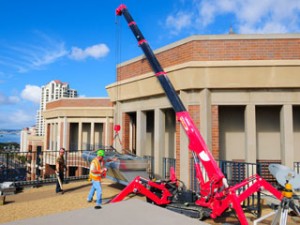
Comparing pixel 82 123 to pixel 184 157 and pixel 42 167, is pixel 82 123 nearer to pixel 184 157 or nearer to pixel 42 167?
pixel 42 167

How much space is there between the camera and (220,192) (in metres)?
6.79

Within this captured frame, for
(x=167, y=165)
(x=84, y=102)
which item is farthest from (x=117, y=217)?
(x=84, y=102)

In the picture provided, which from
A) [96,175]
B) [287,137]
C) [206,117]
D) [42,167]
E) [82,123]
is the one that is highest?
[82,123]

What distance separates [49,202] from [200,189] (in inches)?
195

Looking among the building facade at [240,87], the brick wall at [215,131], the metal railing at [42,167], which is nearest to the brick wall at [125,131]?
the metal railing at [42,167]

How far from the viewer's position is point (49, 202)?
8992 mm

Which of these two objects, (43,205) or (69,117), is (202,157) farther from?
(69,117)

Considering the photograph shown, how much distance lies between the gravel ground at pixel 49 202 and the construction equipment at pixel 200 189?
54 cm

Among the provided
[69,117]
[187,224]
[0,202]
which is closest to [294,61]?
[187,224]

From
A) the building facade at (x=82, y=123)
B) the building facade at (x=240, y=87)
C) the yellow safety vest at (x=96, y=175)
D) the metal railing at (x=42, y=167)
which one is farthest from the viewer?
the building facade at (x=82, y=123)

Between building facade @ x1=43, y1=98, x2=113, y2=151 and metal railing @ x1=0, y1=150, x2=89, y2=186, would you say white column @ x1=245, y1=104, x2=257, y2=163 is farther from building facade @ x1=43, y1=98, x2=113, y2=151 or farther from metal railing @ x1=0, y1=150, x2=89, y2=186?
building facade @ x1=43, y1=98, x2=113, y2=151

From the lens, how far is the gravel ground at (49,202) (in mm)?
7410

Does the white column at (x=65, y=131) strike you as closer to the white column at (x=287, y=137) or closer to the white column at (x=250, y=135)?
the white column at (x=250, y=135)

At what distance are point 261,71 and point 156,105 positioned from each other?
431 cm
